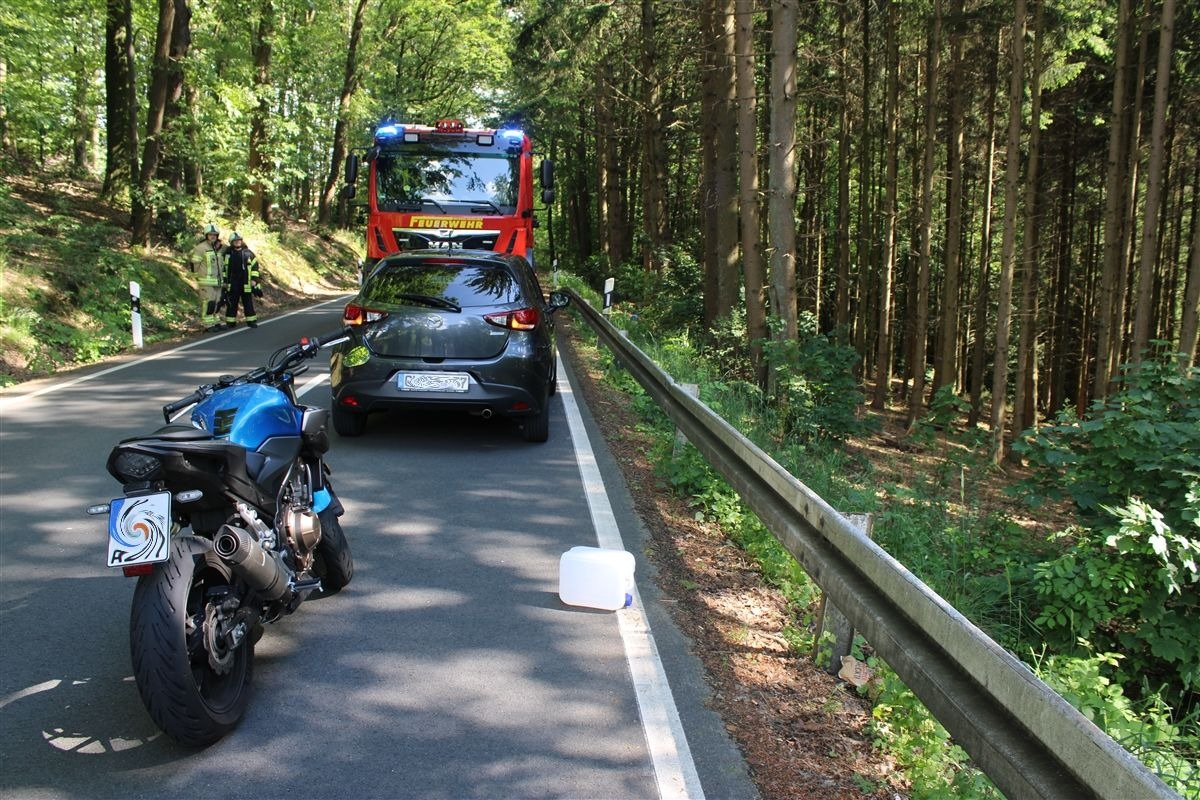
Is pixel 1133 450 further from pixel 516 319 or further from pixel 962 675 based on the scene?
pixel 516 319

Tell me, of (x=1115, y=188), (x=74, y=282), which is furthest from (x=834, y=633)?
(x=74, y=282)

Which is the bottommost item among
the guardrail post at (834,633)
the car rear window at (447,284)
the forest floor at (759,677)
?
the forest floor at (759,677)

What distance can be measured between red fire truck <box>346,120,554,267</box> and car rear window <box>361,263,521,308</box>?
702 cm

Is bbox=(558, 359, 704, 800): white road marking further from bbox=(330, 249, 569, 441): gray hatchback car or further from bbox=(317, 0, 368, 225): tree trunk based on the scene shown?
bbox=(317, 0, 368, 225): tree trunk

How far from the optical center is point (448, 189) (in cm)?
1596

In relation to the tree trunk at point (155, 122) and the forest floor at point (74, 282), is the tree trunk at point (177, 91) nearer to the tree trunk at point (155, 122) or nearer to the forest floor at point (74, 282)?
the tree trunk at point (155, 122)

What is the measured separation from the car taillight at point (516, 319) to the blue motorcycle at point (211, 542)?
3905mm

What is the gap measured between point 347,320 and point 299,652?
4.65 metres

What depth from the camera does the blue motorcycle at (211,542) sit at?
336 centimetres

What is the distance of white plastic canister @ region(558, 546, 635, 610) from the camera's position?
5.00 meters

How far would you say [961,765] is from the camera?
143 inches

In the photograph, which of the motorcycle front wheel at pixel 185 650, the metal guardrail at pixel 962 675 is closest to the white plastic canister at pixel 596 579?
the metal guardrail at pixel 962 675

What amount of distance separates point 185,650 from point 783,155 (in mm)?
10549

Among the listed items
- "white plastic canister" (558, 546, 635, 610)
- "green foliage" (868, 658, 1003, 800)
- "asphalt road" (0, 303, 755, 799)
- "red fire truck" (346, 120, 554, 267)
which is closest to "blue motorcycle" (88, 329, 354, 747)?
"asphalt road" (0, 303, 755, 799)
